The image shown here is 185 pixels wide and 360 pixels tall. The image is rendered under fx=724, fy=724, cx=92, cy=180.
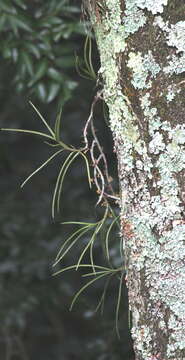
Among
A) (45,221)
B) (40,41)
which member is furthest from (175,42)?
(45,221)

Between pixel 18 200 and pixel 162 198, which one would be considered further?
pixel 18 200

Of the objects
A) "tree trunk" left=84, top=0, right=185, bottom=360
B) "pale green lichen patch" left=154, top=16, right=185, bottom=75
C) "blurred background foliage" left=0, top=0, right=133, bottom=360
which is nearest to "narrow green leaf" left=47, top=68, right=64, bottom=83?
"blurred background foliage" left=0, top=0, right=133, bottom=360

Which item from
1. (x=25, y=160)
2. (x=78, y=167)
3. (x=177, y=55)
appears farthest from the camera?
(x=25, y=160)

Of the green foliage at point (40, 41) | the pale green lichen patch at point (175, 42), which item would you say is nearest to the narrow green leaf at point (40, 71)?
the green foliage at point (40, 41)

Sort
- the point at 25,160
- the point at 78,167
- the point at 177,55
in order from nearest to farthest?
the point at 177,55 < the point at 78,167 < the point at 25,160

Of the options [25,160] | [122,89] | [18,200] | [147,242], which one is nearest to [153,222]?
[147,242]

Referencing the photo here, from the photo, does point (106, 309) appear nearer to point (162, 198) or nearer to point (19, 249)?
point (19, 249)

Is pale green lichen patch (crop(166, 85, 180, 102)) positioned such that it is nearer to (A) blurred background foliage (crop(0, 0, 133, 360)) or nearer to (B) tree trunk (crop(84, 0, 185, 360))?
(B) tree trunk (crop(84, 0, 185, 360))

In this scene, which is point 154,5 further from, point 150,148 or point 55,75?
point 55,75
